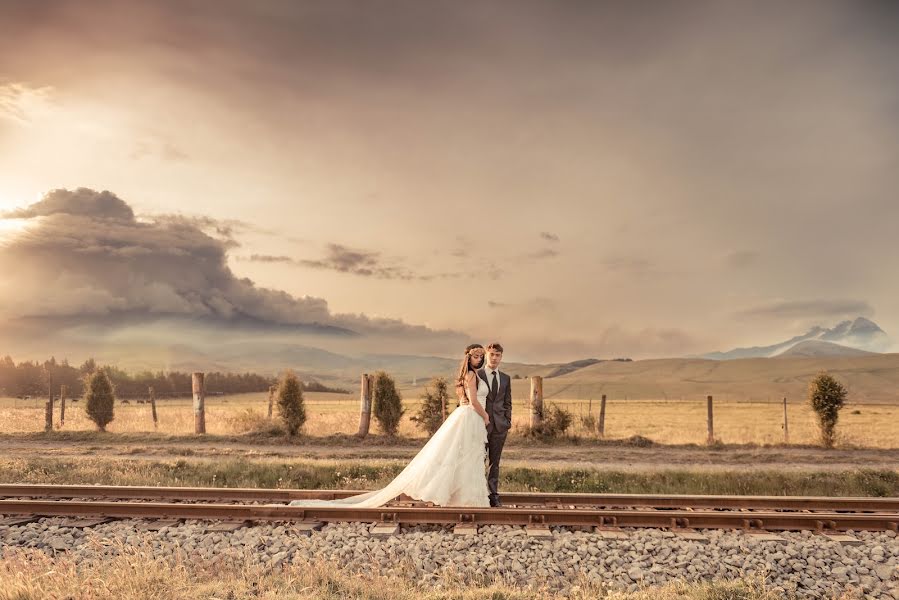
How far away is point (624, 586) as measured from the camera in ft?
23.7

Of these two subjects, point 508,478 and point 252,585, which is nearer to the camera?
point 252,585

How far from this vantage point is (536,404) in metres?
25.1

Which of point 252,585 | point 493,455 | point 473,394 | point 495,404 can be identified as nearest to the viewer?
point 252,585

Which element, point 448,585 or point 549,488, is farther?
point 549,488

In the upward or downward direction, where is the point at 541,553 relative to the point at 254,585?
upward

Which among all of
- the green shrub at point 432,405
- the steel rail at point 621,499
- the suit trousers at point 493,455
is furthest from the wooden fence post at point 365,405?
the suit trousers at point 493,455

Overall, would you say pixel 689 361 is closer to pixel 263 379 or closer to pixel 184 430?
pixel 263 379

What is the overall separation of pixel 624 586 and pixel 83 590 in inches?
218

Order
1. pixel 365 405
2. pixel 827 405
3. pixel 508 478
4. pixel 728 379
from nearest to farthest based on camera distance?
pixel 508 478 → pixel 827 405 → pixel 365 405 → pixel 728 379

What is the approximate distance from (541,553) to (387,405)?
1817 centimetres

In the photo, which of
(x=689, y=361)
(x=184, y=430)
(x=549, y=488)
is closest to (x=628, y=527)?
(x=549, y=488)

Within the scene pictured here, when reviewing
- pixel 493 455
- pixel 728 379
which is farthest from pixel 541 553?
pixel 728 379

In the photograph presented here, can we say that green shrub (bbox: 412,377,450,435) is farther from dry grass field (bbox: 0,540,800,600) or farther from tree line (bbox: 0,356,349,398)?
tree line (bbox: 0,356,349,398)

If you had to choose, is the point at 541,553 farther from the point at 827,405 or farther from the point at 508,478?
the point at 827,405
